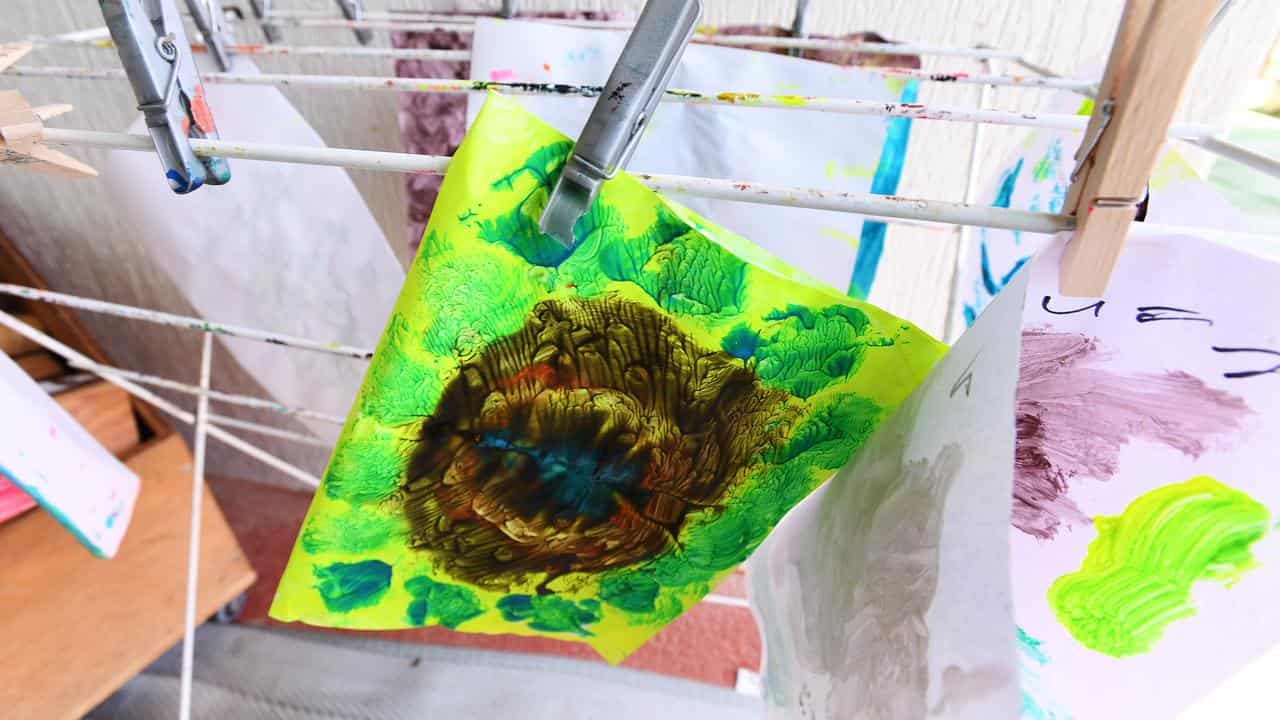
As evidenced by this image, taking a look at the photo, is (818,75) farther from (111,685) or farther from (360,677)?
(111,685)

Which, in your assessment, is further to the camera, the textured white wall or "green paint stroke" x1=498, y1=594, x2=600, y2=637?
the textured white wall

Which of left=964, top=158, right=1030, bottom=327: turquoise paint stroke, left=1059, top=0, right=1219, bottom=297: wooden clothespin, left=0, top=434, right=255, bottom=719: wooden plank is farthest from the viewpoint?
left=0, top=434, right=255, bottom=719: wooden plank

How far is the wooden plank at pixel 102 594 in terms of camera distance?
0.63 m

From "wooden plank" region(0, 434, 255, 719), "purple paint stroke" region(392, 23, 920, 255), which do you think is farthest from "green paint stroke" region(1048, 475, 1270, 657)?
"wooden plank" region(0, 434, 255, 719)

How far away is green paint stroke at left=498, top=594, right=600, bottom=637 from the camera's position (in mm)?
422

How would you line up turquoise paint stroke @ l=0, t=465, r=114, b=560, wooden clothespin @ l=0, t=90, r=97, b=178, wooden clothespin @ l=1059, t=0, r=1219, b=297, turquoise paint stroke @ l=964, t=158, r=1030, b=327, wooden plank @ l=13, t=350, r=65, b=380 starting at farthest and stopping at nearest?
wooden plank @ l=13, t=350, r=65, b=380 < turquoise paint stroke @ l=964, t=158, r=1030, b=327 < turquoise paint stroke @ l=0, t=465, r=114, b=560 < wooden clothespin @ l=0, t=90, r=97, b=178 < wooden clothespin @ l=1059, t=0, r=1219, b=297

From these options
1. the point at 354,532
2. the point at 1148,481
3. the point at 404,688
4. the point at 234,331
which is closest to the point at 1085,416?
the point at 1148,481

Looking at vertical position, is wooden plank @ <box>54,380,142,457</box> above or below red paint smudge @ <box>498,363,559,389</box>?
below

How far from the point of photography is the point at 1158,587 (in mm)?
285

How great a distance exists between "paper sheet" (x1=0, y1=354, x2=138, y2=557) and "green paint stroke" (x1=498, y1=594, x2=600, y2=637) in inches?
12.3

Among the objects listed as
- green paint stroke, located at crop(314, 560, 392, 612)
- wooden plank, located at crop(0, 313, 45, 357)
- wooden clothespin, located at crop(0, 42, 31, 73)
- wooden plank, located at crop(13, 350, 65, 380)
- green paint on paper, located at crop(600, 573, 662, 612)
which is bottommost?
wooden plank, located at crop(13, 350, 65, 380)

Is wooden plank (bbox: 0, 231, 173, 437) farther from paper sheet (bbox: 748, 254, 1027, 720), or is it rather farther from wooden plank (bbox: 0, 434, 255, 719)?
paper sheet (bbox: 748, 254, 1027, 720)

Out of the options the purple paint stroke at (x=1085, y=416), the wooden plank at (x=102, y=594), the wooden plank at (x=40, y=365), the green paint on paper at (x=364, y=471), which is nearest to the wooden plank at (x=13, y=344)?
the wooden plank at (x=40, y=365)

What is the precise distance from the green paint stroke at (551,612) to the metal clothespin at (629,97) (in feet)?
0.93
